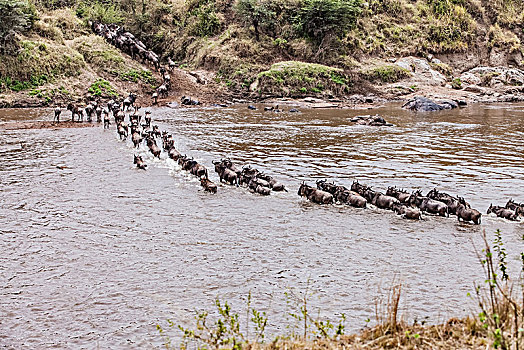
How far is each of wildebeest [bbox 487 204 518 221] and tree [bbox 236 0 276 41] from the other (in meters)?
32.6

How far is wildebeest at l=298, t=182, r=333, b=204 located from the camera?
11.2 meters

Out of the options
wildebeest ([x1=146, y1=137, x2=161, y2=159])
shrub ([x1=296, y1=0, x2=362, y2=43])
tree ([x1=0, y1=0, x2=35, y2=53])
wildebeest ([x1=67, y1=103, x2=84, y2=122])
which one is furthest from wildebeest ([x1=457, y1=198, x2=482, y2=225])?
shrub ([x1=296, y1=0, x2=362, y2=43])

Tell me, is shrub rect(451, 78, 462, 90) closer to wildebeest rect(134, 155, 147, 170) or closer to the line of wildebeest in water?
the line of wildebeest in water

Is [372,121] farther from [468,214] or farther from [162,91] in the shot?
[162,91]

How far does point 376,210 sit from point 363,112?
1916cm

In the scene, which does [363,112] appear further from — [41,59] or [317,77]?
[41,59]

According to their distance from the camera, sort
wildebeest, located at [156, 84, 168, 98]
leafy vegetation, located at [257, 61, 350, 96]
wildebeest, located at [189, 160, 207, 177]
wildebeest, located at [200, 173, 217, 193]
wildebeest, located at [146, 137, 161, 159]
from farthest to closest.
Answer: leafy vegetation, located at [257, 61, 350, 96], wildebeest, located at [156, 84, 168, 98], wildebeest, located at [146, 137, 161, 159], wildebeest, located at [189, 160, 207, 177], wildebeest, located at [200, 173, 217, 193]

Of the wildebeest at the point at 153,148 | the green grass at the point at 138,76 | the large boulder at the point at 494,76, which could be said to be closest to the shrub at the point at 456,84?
the large boulder at the point at 494,76

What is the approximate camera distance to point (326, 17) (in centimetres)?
3894

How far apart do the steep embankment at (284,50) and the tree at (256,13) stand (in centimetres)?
10

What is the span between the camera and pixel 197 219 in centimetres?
1032

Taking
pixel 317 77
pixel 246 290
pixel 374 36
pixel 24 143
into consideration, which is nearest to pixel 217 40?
pixel 317 77

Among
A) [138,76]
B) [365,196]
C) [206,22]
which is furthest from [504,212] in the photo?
[206,22]

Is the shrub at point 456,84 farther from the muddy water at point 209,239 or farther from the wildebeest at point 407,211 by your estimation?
Result: the wildebeest at point 407,211
